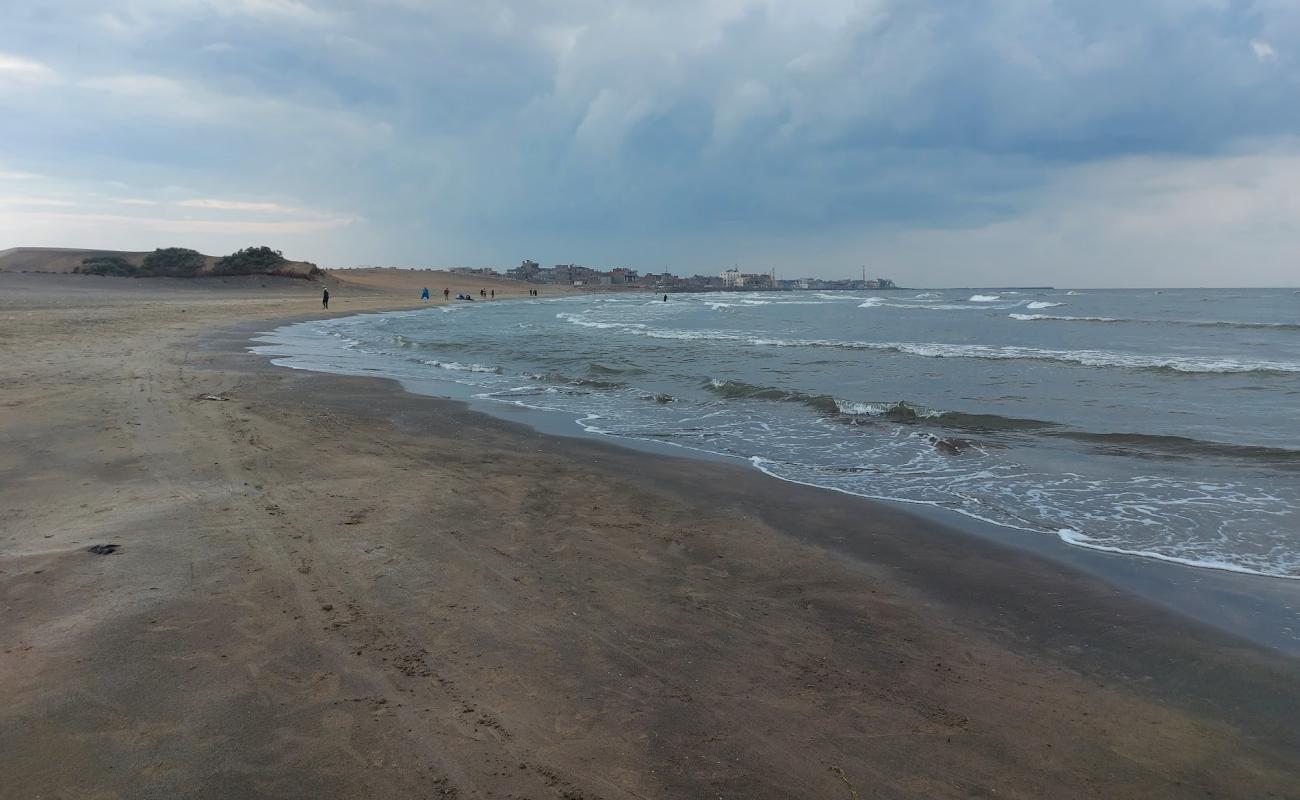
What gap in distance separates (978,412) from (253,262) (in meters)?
80.3

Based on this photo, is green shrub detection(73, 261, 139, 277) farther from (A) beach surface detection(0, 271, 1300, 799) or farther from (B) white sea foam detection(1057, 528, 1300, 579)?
(B) white sea foam detection(1057, 528, 1300, 579)

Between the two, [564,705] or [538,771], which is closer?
[538,771]

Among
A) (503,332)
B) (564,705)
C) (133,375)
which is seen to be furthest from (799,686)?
(503,332)

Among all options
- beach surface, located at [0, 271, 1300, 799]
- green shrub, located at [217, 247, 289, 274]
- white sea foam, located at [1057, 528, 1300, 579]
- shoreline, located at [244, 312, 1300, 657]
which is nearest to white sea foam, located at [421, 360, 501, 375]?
beach surface, located at [0, 271, 1300, 799]

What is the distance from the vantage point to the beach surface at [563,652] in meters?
3.01

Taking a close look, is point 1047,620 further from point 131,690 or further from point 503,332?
point 503,332

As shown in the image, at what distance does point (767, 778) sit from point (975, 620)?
7.87 feet

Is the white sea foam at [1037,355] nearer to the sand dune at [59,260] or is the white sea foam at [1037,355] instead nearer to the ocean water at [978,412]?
the ocean water at [978,412]

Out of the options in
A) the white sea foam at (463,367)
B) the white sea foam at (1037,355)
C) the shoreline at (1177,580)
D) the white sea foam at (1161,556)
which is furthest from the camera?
the white sea foam at (1037,355)

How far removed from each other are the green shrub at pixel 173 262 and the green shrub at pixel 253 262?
2.37 m

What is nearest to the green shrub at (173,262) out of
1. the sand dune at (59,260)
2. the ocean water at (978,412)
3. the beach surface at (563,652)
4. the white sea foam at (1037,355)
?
the sand dune at (59,260)

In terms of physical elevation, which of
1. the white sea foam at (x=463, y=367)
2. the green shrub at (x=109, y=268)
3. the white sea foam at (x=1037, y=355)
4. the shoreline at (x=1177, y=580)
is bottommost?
the shoreline at (x=1177, y=580)

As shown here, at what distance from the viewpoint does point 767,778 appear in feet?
9.77

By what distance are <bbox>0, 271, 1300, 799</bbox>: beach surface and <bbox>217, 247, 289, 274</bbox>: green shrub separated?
7631 centimetres
